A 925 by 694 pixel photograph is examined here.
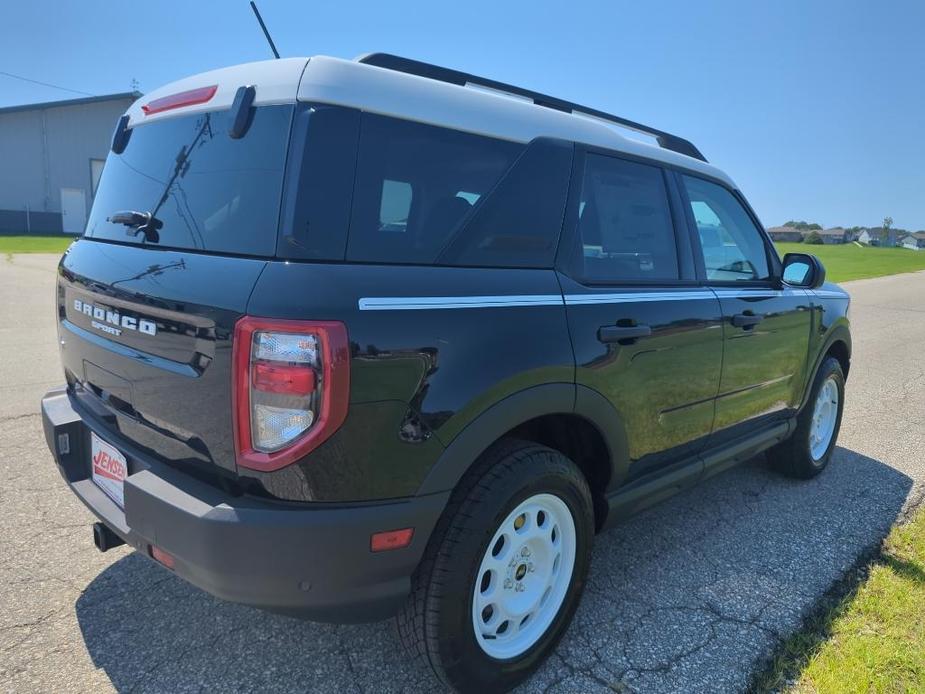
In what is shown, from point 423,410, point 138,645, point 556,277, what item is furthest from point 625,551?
point 138,645

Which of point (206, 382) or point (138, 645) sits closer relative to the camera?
point (206, 382)

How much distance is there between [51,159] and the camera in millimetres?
32438

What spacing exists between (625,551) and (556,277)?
166cm

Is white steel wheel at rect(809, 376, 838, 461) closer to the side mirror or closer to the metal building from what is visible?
the side mirror

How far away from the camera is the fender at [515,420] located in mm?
1924

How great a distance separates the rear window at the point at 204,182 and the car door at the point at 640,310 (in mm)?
1088

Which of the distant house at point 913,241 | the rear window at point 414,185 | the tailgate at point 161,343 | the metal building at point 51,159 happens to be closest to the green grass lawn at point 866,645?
the rear window at point 414,185

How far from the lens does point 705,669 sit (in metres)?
2.40

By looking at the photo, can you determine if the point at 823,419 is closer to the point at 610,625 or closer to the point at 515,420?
the point at 610,625

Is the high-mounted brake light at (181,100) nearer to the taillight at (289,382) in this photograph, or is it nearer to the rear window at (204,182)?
the rear window at (204,182)

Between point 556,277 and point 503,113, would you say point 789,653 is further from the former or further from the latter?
point 503,113

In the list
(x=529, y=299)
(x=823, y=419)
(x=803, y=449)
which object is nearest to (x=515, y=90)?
(x=529, y=299)

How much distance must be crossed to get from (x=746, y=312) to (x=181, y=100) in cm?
276

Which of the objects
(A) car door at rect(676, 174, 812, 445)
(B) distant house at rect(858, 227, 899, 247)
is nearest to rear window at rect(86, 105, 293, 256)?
(A) car door at rect(676, 174, 812, 445)
